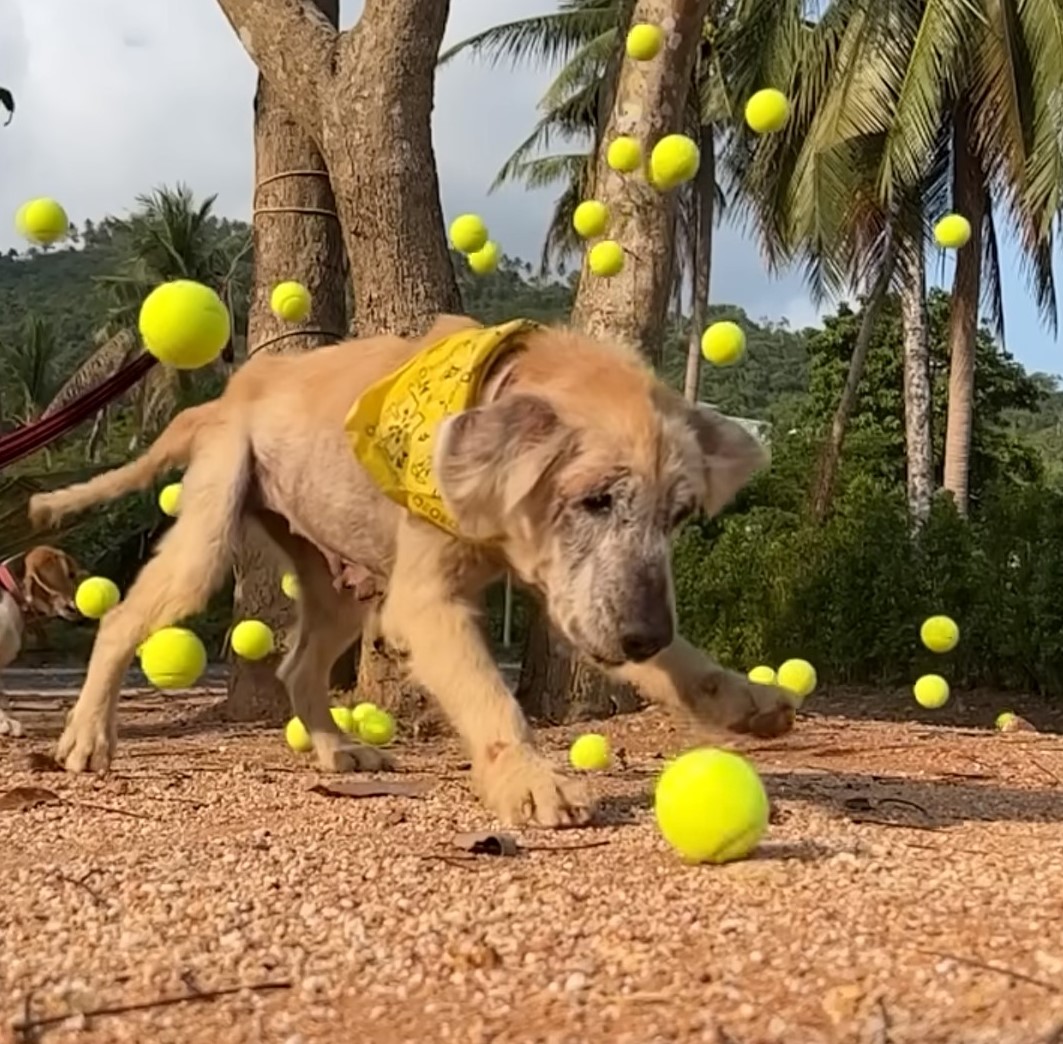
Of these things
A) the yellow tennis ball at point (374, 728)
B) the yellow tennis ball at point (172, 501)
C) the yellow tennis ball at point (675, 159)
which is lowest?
the yellow tennis ball at point (374, 728)

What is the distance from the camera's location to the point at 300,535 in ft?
15.6

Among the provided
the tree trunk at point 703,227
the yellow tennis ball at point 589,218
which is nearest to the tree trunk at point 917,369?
the tree trunk at point 703,227

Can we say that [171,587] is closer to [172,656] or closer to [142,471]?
[172,656]

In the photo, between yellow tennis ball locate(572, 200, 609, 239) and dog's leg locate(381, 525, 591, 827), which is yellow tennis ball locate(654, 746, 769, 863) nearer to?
dog's leg locate(381, 525, 591, 827)

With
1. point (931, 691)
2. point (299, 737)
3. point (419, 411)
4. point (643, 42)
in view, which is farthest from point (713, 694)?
point (643, 42)

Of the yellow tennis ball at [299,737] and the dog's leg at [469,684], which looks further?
the yellow tennis ball at [299,737]

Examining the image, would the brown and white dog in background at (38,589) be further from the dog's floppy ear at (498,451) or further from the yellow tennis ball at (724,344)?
the dog's floppy ear at (498,451)

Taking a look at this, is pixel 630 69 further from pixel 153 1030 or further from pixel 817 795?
pixel 153 1030

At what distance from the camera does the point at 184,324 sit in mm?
4227

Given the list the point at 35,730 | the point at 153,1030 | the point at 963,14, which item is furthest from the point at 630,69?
the point at 963,14

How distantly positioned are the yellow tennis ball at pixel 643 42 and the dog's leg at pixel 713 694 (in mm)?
3355

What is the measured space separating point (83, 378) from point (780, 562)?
29.1 m

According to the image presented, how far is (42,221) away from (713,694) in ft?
9.75

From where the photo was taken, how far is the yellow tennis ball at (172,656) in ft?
14.9
